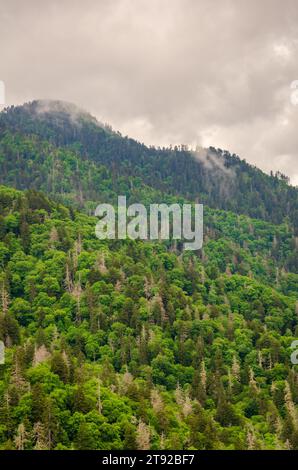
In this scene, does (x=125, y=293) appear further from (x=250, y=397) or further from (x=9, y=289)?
(x=250, y=397)

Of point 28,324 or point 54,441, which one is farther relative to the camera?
point 28,324

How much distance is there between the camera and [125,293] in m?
196

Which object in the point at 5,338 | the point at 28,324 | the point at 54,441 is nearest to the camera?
the point at 54,441

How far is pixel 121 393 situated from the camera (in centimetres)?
13138

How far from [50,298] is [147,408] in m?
70.4

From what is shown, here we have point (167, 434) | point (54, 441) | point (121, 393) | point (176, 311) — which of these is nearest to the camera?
point (54, 441)

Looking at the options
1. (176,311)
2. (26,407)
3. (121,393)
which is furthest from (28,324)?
(26,407)

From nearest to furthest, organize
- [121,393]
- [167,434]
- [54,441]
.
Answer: [54,441], [167,434], [121,393]

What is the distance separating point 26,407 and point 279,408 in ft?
228
